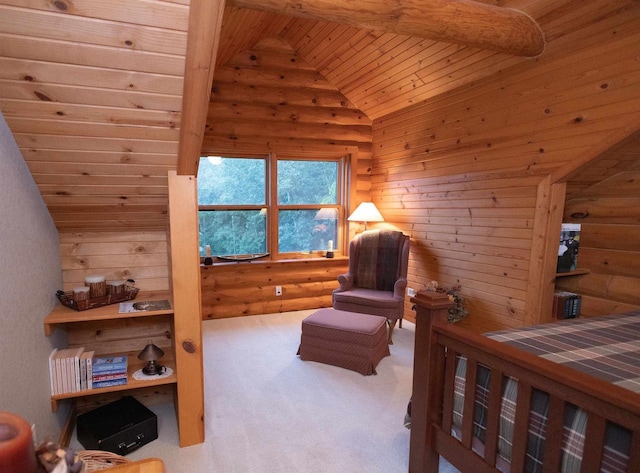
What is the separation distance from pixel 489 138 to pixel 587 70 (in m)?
0.82

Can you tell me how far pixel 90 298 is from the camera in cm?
193

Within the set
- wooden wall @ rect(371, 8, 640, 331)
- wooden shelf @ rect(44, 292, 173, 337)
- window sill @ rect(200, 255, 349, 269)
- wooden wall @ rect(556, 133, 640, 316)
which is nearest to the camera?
wooden shelf @ rect(44, 292, 173, 337)

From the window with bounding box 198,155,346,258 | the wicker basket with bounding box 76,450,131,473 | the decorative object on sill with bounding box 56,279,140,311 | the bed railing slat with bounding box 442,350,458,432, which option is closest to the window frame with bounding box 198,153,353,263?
the window with bounding box 198,155,346,258

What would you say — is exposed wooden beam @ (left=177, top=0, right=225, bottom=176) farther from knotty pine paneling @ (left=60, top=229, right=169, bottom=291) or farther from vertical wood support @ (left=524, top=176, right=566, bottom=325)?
vertical wood support @ (left=524, top=176, right=566, bottom=325)

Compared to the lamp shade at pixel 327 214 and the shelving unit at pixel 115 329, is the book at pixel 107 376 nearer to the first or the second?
the shelving unit at pixel 115 329

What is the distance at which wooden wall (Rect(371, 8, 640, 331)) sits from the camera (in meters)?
2.27

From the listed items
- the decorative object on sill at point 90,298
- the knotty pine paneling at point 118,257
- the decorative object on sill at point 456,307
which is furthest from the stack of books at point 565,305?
the decorative object on sill at point 90,298

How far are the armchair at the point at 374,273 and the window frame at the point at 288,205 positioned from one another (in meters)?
0.68

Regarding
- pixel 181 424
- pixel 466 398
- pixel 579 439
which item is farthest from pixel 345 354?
pixel 579 439

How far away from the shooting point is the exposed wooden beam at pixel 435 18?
2.03 metres

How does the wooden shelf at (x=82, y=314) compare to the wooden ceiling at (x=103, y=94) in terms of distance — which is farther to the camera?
the wooden shelf at (x=82, y=314)

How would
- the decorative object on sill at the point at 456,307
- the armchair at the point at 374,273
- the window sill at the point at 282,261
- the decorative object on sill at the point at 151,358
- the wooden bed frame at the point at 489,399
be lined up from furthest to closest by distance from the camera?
the window sill at the point at 282,261 → the armchair at the point at 374,273 → the decorative object on sill at the point at 456,307 → the decorative object on sill at the point at 151,358 → the wooden bed frame at the point at 489,399

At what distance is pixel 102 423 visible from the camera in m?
1.92

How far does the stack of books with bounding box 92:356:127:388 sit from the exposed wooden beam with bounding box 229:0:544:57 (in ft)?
6.78
